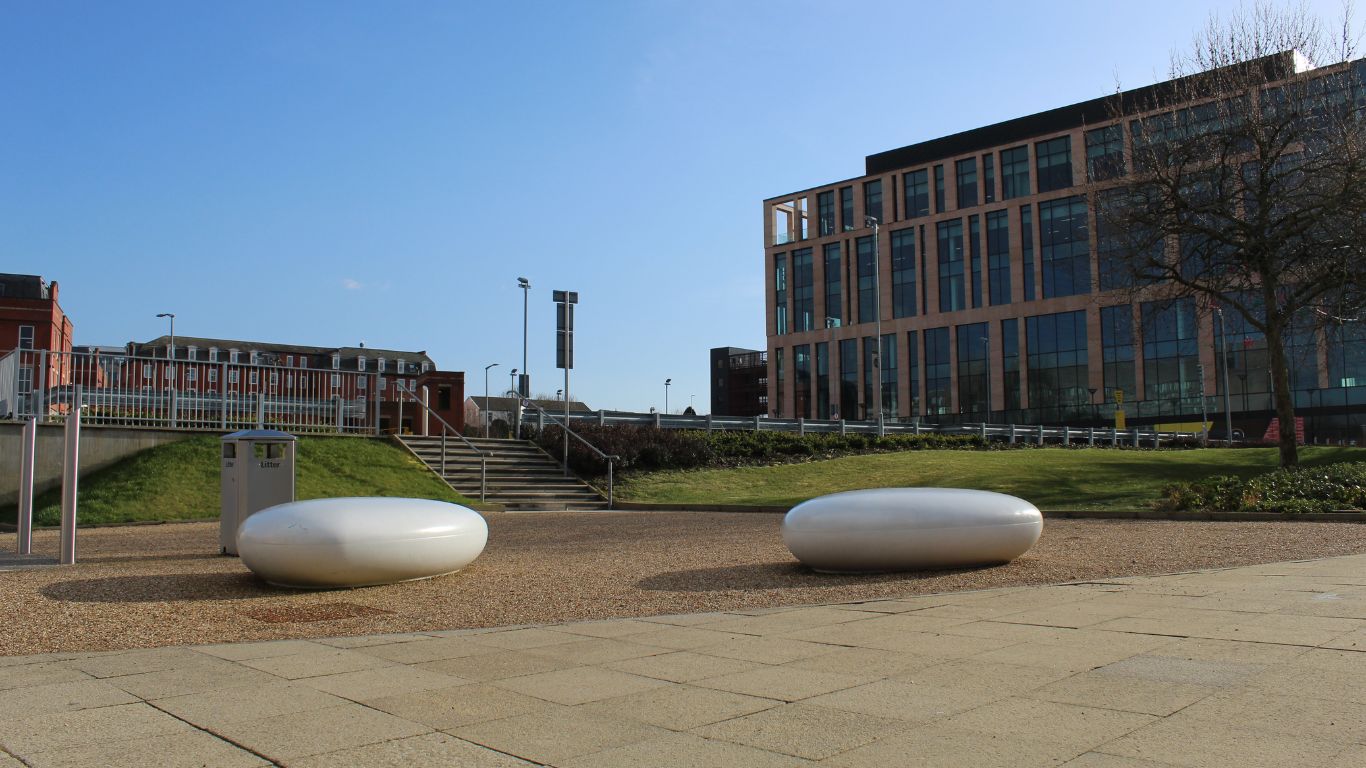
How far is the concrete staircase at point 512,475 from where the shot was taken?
939 inches

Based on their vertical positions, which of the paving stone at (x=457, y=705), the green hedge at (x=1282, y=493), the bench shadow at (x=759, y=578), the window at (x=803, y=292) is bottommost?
the bench shadow at (x=759, y=578)

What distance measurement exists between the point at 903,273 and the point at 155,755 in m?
73.6

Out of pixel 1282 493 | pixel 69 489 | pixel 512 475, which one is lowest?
pixel 1282 493

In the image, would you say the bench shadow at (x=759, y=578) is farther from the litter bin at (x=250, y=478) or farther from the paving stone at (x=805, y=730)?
the litter bin at (x=250, y=478)

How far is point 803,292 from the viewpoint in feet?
260

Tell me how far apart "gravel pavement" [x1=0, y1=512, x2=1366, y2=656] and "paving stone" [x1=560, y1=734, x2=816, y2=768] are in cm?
368

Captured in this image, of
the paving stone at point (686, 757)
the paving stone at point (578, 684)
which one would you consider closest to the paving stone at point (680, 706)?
the paving stone at point (578, 684)

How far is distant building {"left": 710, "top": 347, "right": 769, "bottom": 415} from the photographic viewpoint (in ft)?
384

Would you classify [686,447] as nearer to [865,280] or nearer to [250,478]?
[250,478]

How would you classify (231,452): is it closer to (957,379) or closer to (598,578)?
(598,578)

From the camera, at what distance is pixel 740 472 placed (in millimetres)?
28766

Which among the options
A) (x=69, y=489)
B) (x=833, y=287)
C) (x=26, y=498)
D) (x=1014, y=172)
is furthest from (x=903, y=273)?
(x=69, y=489)

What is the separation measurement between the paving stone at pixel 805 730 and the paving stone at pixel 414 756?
0.86 metres

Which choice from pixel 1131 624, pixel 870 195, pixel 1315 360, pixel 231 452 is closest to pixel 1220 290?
pixel 1131 624
